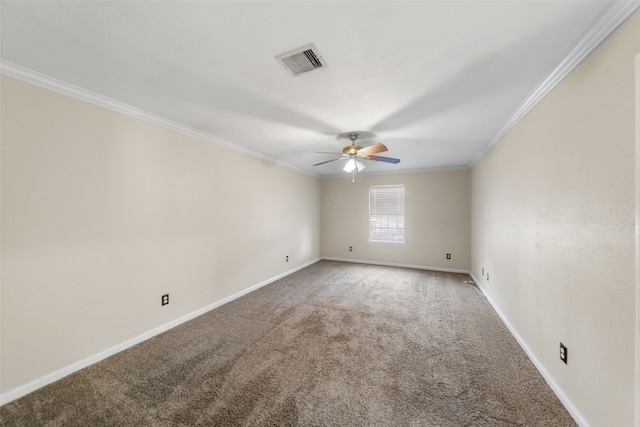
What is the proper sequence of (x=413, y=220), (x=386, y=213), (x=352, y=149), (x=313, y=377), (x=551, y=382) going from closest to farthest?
1. (x=551, y=382)
2. (x=313, y=377)
3. (x=352, y=149)
4. (x=413, y=220)
5. (x=386, y=213)

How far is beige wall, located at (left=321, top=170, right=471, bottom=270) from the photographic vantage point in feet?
16.5

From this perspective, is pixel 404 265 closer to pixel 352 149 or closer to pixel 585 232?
pixel 352 149

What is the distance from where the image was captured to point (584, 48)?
1395 mm

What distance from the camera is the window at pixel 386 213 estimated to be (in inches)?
220

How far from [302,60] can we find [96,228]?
231 cm

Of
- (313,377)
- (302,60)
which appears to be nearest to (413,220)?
(313,377)

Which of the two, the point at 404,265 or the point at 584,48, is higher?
the point at 584,48

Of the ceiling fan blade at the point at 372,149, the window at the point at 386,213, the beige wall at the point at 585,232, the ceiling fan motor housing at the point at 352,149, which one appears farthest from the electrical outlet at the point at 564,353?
the window at the point at 386,213

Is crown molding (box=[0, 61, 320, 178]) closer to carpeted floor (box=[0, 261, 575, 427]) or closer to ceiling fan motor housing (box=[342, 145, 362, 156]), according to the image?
ceiling fan motor housing (box=[342, 145, 362, 156])

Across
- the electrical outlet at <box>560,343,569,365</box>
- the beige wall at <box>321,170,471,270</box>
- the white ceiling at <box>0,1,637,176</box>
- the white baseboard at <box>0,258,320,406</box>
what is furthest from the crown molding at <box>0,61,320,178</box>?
the electrical outlet at <box>560,343,569,365</box>

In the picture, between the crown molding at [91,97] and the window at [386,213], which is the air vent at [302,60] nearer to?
the crown molding at [91,97]

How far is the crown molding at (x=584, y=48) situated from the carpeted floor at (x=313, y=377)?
7.58ft

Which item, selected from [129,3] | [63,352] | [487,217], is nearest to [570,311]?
[487,217]

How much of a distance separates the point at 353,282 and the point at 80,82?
4.29 metres
